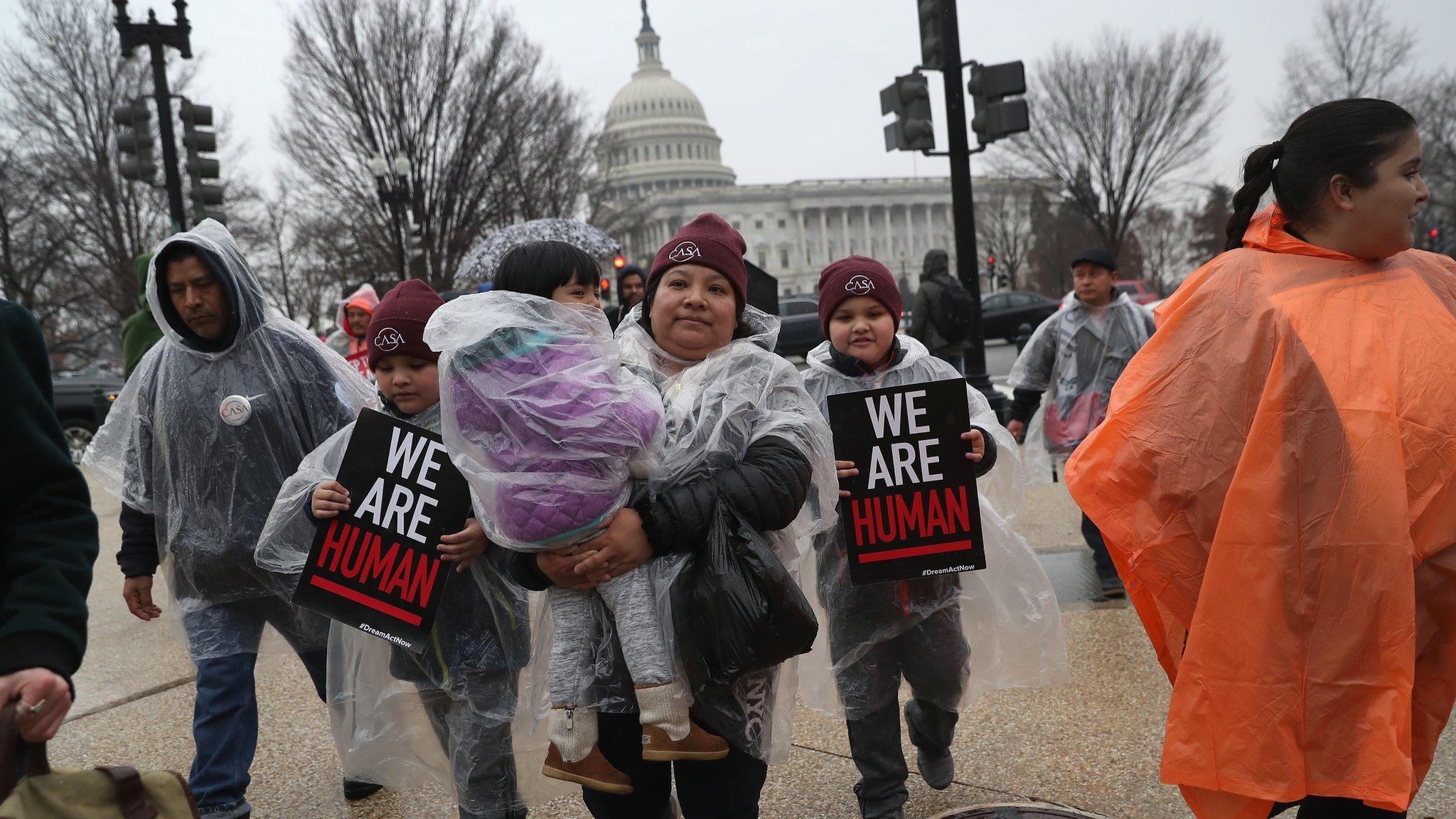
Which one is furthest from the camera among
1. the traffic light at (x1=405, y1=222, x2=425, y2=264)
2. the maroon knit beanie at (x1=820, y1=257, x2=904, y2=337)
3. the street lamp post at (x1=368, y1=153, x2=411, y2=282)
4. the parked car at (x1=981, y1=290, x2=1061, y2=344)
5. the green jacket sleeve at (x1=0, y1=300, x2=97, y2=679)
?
the parked car at (x1=981, y1=290, x2=1061, y2=344)

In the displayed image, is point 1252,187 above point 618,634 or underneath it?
above

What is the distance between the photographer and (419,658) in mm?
2730

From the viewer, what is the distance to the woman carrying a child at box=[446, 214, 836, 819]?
1976 millimetres

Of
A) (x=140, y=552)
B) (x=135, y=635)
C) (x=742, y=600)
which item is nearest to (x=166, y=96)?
(x=135, y=635)

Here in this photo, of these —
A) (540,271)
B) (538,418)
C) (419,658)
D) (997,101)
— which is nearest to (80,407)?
(997,101)

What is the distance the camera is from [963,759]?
3391 mm

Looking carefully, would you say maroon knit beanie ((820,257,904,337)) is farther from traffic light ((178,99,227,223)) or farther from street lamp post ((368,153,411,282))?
street lamp post ((368,153,411,282))

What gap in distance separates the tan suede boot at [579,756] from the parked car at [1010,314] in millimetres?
27217

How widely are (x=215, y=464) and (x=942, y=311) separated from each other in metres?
6.07

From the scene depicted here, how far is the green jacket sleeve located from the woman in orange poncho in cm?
198

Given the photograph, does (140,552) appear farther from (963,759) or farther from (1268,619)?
(1268,619)

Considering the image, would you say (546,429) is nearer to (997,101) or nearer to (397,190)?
(997,101)

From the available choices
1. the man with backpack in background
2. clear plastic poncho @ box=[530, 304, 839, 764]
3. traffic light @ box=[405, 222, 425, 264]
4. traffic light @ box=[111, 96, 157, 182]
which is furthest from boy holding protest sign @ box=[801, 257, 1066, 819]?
traffic light @ box=[405, 222, 425, 264]

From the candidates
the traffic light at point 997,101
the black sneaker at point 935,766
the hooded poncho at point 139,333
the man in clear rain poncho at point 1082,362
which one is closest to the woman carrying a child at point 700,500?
the black sneaker at point 935,766
